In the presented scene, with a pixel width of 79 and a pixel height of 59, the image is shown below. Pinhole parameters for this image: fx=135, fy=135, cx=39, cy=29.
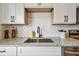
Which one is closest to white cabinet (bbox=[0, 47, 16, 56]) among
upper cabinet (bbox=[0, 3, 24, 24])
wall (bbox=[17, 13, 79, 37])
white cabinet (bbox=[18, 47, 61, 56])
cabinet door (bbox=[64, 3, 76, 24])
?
white cabinet (bbox=[18, 47, 61, 56])

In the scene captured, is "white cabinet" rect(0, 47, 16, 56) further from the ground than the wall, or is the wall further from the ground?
the wall

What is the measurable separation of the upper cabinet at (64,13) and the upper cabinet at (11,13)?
0.67 m

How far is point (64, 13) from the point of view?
268cm

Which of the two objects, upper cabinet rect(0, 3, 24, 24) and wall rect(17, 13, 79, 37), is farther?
wall rect(17, 13, 79, 37)

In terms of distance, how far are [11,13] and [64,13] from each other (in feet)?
3.44

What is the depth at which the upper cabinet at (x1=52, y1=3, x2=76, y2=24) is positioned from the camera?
2666 millimetres

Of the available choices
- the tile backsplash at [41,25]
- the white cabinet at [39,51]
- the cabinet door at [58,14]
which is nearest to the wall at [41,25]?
the tile backsplash at [41,25]

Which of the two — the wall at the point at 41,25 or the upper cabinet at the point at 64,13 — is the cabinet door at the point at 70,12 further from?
the wall at the point at 41,25

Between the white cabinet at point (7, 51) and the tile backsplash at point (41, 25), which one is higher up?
the tile backsplash at point (41, 25)

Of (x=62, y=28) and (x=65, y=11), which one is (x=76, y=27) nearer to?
(x=62, y=28)

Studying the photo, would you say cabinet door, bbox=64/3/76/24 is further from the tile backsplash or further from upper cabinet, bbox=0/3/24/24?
upper cabinet, bbox=0/3/24/24

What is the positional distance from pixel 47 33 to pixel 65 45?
99cm

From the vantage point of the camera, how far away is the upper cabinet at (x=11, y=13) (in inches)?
105

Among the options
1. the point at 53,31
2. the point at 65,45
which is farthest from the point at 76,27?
the point at 65,45
